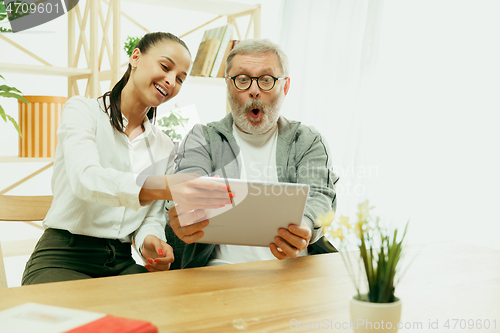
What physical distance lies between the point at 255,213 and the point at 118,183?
1.29ft

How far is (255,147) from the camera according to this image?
172cm

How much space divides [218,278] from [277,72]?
3.15ft

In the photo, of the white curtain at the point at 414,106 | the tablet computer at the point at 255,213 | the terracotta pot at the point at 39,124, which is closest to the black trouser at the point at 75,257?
the tablet computer at the point at 255,213

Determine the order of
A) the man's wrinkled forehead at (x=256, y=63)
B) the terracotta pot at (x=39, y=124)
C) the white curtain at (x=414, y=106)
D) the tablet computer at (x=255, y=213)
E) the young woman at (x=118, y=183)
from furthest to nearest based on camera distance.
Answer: the terracotta pot at (x=39, y=124) → the white curtain at (x=414, y=106) → the man's wrinkled forehead at (x=256, y=63) → the young woman at (x=118, y=183) → the tablet computer at (x=255, y=213)

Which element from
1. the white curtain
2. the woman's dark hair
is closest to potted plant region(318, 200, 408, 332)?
the woman's dark hair

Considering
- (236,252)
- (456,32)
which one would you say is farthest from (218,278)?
(456,32)

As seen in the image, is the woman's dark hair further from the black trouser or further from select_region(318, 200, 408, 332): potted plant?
select_region(318, 200, 408, 332): potted plant

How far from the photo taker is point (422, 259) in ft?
4.08

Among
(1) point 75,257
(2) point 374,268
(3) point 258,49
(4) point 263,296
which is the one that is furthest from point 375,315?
(3) point 258,49

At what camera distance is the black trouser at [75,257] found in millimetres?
1262

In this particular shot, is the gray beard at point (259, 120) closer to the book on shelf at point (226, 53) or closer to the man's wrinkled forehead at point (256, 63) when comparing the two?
the man's wrinkled forehead at point (256, 63)

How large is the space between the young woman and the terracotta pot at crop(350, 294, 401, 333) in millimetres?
460

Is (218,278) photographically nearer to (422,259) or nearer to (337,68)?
(422,259)

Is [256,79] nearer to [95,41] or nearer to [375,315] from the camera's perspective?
[95,41]
